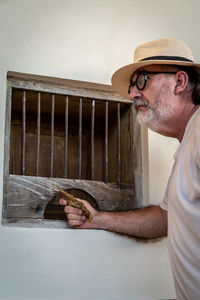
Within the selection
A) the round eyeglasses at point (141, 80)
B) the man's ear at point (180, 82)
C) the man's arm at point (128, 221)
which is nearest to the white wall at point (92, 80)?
the man's arm at point (128, 221)

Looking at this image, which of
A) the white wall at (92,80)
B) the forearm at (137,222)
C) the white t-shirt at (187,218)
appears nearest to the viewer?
the white t-shirt at (187,218)

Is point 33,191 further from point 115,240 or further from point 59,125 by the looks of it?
point 59,125

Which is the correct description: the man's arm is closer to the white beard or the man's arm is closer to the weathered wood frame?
the weathered wood frame

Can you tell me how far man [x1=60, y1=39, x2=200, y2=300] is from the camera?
170cm

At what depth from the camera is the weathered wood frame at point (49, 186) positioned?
2.11 metres

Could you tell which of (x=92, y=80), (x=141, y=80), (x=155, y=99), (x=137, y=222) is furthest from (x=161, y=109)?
(x=137, y=222)

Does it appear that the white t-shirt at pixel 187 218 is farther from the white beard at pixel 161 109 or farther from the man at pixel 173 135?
the white beard at pixel 161 109

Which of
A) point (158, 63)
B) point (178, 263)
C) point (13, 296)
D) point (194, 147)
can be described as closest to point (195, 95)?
point (158, 63)

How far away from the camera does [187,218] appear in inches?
67.1

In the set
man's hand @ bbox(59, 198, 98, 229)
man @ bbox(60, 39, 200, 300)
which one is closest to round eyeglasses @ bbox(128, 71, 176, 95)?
man @ bbox(60, 39, 200, 300)

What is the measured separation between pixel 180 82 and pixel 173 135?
0.25 m

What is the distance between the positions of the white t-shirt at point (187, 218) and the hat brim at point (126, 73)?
0.34 meters

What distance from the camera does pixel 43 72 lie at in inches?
86.7

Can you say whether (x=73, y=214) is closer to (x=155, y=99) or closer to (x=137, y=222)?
(x=137, y=222)
